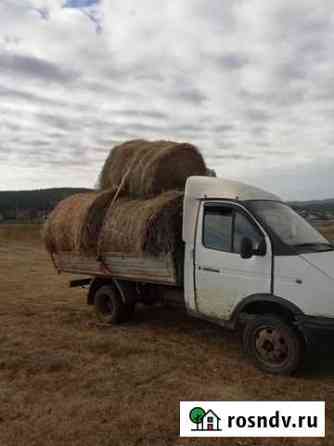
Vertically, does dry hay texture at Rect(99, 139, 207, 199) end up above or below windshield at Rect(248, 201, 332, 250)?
above

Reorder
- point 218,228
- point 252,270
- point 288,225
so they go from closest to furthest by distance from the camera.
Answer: point 252,270, point 288,225, point 218,228

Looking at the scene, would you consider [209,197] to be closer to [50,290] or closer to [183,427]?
[183,427]

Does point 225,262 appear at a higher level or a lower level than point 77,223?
lower

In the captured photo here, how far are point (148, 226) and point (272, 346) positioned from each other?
7.92ft

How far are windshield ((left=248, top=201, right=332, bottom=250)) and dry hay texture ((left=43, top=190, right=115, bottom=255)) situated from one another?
110 inches

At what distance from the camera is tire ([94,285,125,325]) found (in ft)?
24.6

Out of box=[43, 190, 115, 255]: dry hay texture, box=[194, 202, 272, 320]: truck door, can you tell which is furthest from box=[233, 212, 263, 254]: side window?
box=[43, 190, 115, 255]: dry hay texture

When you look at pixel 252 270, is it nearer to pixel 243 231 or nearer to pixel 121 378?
pixel 243 231

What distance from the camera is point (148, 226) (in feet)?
20.9

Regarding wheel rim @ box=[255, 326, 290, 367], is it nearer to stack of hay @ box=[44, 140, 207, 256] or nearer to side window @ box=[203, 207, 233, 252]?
side window @ box=[203, 207, 233, 252]

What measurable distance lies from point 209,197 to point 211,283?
1215 mm

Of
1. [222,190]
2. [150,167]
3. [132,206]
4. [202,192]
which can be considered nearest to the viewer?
[222,190]

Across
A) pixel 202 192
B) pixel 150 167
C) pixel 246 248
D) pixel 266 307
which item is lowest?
pixel 266 307

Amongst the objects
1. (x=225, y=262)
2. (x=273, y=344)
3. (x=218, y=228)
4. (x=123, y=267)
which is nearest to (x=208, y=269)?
(x=225, y=262)
